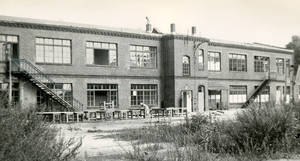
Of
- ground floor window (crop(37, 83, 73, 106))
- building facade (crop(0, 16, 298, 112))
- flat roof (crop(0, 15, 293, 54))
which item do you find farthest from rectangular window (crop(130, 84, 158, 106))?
ground floor window (crop(37, 83, 73, 106))

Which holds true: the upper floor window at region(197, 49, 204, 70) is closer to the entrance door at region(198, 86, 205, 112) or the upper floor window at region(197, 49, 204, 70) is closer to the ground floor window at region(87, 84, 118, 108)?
the entrance door at region(198, 86, 205, 112)

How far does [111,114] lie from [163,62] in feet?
29.2

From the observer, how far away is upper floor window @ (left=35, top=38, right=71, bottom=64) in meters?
28.9

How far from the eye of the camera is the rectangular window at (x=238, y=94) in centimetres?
4313

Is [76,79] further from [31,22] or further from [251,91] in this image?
[251,91]

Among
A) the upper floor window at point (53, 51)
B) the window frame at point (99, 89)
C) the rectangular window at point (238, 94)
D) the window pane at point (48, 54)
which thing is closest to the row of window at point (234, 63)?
the rectangular window at point (238, 94)

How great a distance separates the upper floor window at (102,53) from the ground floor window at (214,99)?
12477 millimetres

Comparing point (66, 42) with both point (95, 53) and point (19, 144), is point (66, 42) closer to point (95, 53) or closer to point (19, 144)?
point (95, 53)

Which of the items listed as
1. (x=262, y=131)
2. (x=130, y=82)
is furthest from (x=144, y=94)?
(x=262, y=131)

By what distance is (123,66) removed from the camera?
3347 centimetres

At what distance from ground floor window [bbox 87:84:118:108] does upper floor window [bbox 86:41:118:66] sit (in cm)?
200

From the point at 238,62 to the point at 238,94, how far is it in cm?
366

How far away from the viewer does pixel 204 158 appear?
736 centimetres

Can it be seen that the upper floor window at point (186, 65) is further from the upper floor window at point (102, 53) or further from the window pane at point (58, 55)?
the window pane at point (58, 55)
